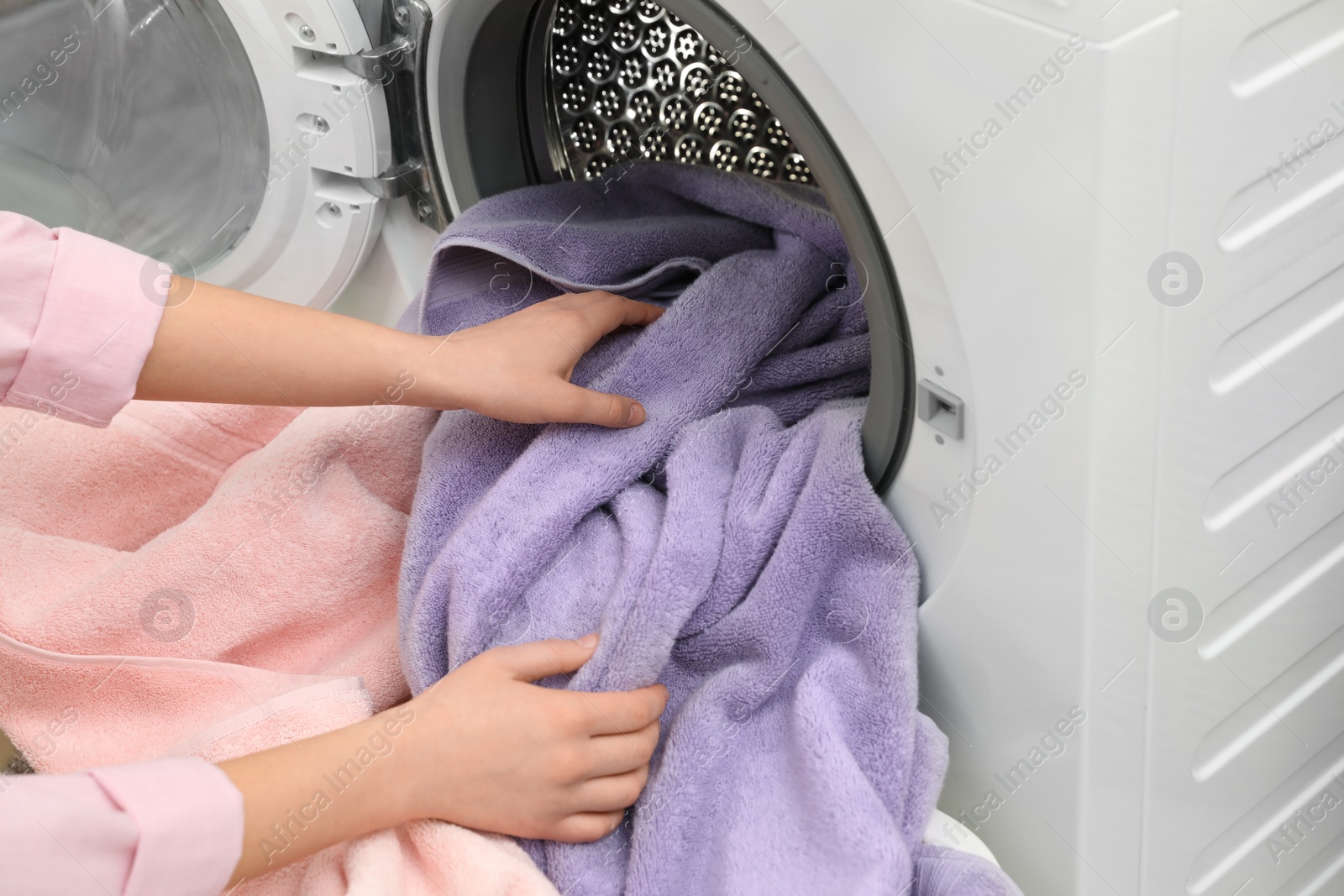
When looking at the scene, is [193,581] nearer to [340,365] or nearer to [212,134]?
[340,365]

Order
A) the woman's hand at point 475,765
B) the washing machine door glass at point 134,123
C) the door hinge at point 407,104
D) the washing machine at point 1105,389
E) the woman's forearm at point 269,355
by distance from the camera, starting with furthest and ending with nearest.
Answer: the washing machine door glass at point 134,123 < the door hinge at point 407,104 < the woman's forearm at point 269,355 < the woman's hand at point 475,765 < the washing machine at point 1105,389

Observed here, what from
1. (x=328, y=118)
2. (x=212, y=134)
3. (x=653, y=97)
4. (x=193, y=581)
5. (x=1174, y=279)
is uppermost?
(x=1174, y=279)

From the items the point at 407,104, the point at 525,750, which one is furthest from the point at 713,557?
the point at 407,104

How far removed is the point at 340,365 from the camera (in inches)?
27.5

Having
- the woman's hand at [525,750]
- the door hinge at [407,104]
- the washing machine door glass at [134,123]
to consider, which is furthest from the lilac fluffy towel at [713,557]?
the washing machine door glass at [134,123]

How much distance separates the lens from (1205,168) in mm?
464

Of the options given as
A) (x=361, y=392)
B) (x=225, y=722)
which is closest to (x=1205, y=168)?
(x=361, y=392)

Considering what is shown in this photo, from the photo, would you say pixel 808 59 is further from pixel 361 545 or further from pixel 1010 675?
pixel 361 545

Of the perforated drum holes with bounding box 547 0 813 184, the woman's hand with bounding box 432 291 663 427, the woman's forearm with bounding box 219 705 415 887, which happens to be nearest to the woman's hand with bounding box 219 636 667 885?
the woman's forearm with bounding box 219 705 415 887

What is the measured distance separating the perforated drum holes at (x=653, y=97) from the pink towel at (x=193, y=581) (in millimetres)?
300

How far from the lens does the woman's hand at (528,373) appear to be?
0.70m

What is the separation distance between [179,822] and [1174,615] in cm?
47

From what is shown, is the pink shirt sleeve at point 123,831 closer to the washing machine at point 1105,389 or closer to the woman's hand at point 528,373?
the woman's hand at point 528,373

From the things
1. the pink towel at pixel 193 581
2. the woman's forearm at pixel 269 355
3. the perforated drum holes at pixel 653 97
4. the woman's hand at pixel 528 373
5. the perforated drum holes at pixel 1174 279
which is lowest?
the pink towel at pixel 193 581
